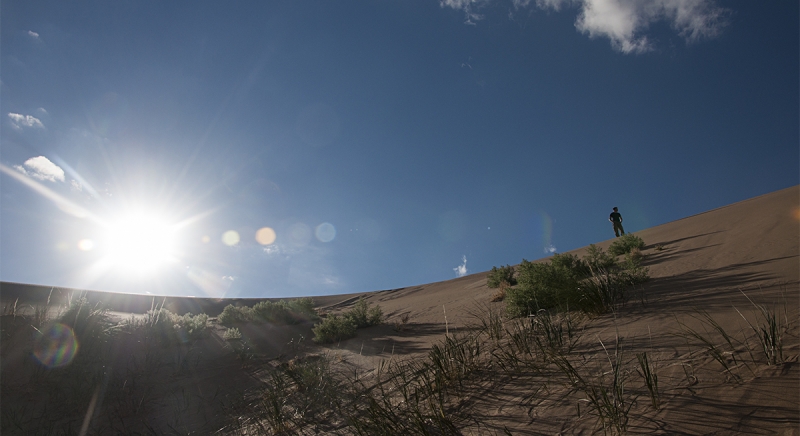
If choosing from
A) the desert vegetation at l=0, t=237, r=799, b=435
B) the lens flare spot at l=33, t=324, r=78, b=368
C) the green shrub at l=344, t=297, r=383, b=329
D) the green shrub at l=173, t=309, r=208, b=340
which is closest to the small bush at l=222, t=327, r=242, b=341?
the desert vegetation at l=0, t=237, r=799, b=435

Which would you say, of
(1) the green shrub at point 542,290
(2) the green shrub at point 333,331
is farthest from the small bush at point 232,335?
(1) the green shrub at point 542,290

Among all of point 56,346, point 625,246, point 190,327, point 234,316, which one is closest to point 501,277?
point 625,246

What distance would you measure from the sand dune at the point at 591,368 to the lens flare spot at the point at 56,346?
188 millimetres

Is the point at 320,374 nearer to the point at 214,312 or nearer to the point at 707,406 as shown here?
the point at 707,406

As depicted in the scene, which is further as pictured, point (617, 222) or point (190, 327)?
point (617, 222)

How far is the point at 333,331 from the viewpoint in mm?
8414

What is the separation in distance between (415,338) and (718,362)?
5.64 meters

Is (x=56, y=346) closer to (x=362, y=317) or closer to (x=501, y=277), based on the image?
(x=362, y=317)

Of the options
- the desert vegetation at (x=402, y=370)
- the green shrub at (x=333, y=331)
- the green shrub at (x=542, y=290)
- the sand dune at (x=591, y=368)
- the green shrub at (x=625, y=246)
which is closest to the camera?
the sand dune at (x=591, y=368)

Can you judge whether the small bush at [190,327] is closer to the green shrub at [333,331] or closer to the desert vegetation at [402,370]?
the desert vegetation at [402,370]

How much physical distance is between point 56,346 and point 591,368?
29.5 feet

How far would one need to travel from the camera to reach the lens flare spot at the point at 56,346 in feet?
20.9

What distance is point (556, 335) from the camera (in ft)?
12.8

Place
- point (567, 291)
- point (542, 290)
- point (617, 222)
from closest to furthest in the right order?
point (567, 291), point (542, 290), point (617, 222)
